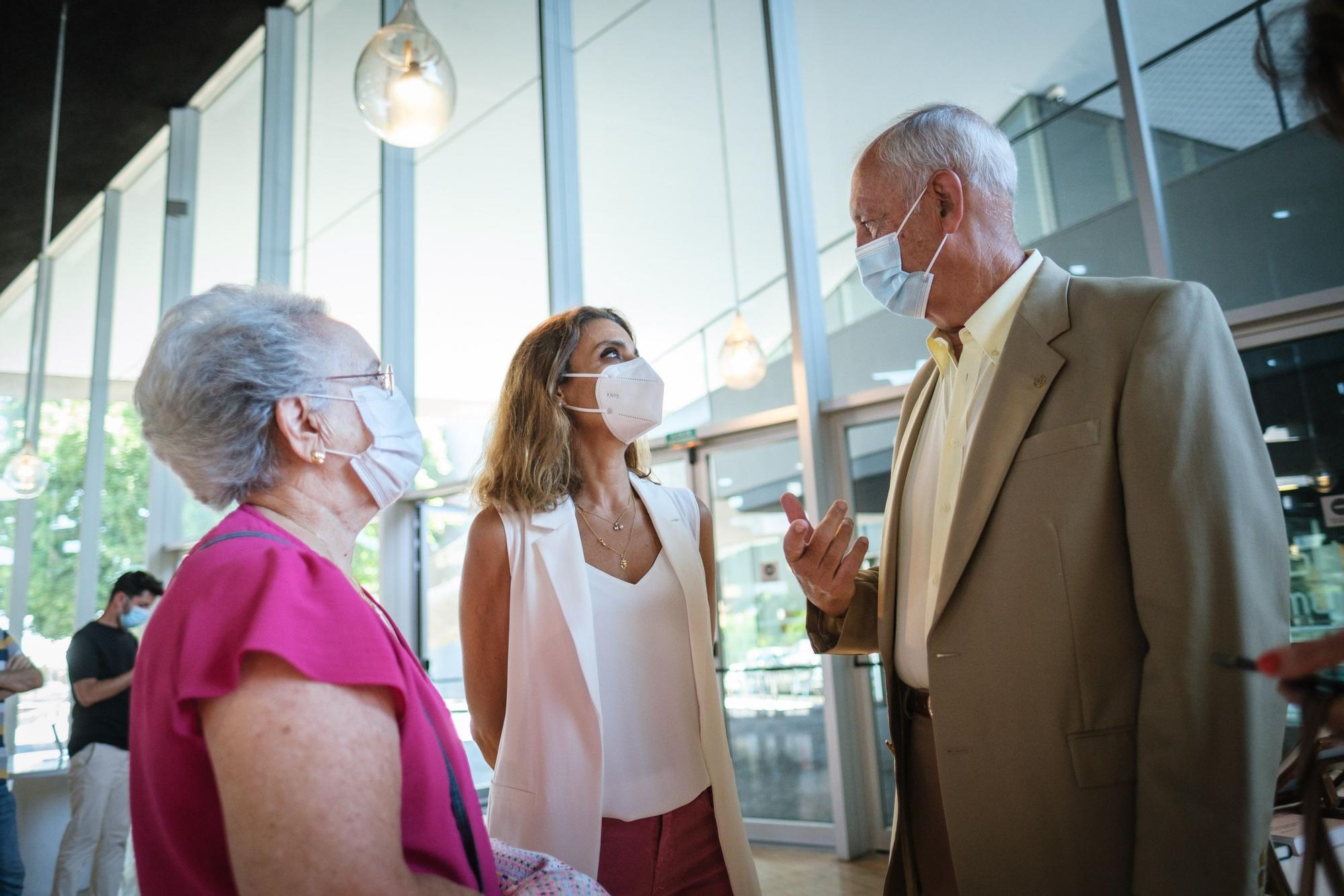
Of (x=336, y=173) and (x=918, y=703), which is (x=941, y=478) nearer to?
(x=918, y=703)

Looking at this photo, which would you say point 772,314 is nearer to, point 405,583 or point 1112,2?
point 1112,2

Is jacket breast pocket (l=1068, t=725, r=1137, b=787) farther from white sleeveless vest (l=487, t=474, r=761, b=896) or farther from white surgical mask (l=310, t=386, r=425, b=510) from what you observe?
white surgical mask (l=310, t=386, r=425, b=510)

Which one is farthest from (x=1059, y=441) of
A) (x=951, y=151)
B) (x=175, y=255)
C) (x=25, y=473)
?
(x=175, y=255)

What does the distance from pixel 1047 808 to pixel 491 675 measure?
1.03m

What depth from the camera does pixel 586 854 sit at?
1521 millimetres

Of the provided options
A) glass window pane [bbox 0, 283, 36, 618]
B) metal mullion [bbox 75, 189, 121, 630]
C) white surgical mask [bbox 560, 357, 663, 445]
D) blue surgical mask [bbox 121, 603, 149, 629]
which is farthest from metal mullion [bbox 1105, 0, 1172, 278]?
metal mullion [bbox 75, 189, 121, 630]

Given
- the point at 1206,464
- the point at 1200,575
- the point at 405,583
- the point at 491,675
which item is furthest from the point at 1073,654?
the point at 405,583

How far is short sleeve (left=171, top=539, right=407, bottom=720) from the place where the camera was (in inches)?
35.2

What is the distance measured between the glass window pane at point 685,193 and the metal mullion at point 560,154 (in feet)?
0.32

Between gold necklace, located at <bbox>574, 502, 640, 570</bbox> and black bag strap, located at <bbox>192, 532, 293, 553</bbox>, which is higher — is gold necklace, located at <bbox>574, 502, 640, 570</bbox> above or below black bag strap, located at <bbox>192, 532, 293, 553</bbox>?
above

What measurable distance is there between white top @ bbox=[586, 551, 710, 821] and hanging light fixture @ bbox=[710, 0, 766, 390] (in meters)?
3.57

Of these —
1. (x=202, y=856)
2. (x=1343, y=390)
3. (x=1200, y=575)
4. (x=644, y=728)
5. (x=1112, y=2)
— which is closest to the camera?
(x=202, y=856)

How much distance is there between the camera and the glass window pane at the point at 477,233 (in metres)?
6.10

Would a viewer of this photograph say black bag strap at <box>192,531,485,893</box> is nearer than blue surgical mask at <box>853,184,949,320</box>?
Yes
